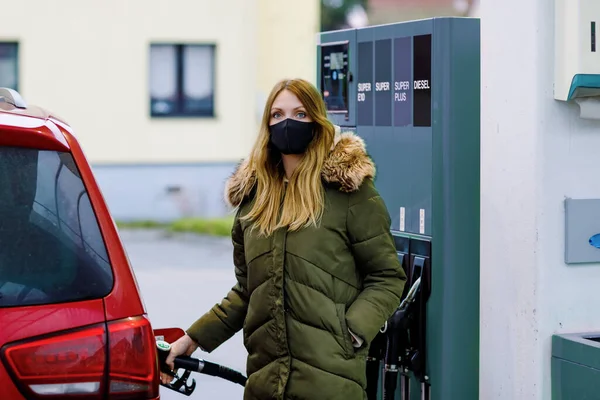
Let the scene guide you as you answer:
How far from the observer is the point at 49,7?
74.6 feet

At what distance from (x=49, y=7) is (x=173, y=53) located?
8.61ft

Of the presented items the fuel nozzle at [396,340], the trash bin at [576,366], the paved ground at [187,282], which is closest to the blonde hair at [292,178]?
the fuel nozzle at [396,340]

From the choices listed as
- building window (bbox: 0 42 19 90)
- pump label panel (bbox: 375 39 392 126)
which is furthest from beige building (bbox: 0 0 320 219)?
pump label panel (bbox: 375 39 392 126)

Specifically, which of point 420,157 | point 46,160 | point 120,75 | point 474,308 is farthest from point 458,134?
point 120,75

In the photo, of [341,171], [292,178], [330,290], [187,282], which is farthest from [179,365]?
[187,282]

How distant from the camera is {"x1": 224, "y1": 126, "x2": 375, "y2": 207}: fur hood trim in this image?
4.08 metres

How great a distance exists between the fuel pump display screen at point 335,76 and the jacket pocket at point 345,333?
165cm

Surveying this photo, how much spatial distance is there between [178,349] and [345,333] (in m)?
0.66

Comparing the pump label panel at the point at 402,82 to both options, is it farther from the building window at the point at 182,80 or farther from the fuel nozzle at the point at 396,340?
the building window at the point at 182,80

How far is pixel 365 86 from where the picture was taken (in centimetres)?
535

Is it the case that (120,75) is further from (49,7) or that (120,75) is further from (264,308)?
(264,308)

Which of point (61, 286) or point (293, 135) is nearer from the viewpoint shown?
point (61, 286)

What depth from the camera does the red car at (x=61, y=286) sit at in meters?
3.04

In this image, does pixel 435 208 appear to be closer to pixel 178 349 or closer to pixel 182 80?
pixel 178 349
